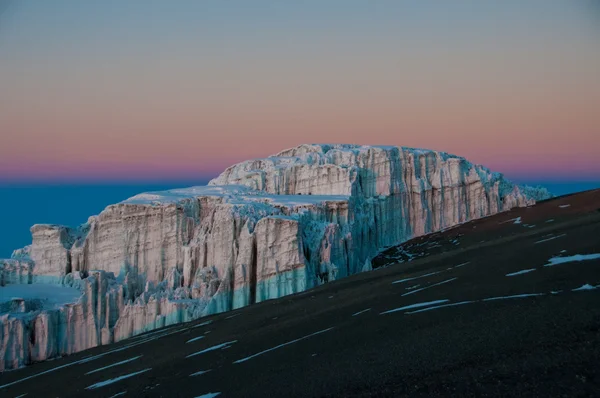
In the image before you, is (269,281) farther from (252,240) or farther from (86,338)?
(86,338)

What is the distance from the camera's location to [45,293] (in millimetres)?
53156

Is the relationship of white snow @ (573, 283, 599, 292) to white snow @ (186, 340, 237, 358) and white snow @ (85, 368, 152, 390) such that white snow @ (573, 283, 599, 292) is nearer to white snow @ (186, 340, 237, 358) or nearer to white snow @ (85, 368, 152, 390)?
white snow @ (186, 340, 237, 358)

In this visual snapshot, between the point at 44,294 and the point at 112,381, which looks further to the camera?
the point at 44,294

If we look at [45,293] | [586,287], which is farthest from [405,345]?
[45,293]

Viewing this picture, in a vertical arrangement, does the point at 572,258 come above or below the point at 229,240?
above

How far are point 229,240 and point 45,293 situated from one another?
58.6 feet

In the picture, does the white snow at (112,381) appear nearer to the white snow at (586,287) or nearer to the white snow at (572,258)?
the white snow at (586,287)

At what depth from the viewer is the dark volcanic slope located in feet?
40.9

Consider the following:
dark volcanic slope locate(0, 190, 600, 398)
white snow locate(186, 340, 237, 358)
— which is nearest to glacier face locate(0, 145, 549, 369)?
dark volcanic slope locate(0, 190, 600, 398)

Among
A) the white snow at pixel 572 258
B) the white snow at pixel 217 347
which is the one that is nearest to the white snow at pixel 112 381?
the white snow at pixel 217 347

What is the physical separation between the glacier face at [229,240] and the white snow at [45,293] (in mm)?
671

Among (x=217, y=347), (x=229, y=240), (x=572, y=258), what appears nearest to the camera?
(x=572, y=258)

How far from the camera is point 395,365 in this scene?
14.8m

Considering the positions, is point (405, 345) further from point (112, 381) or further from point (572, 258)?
point (112, 381)
